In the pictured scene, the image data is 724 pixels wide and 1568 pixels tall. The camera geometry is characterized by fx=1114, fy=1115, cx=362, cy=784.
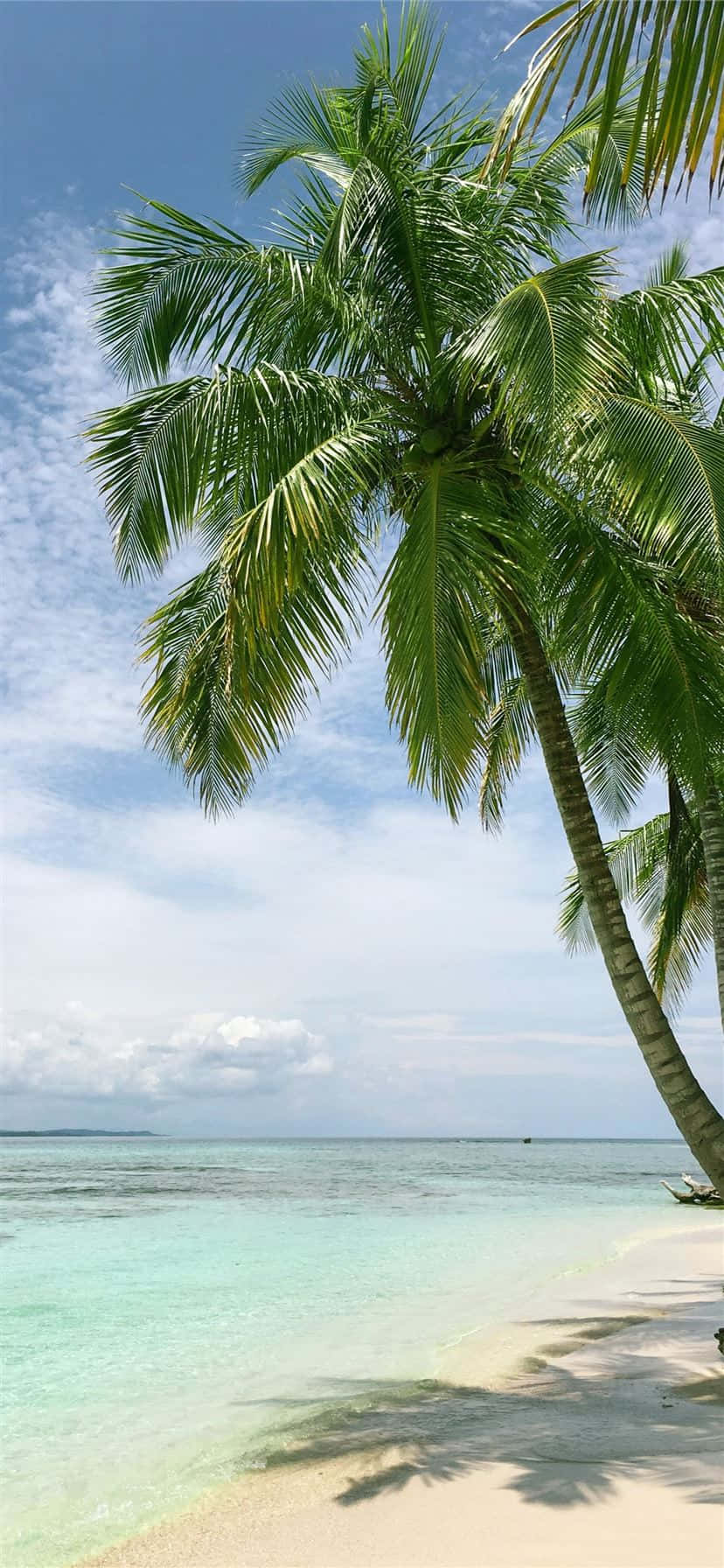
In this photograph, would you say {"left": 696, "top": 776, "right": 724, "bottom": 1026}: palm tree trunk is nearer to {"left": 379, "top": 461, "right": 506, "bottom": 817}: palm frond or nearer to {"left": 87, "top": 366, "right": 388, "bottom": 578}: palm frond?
{"left": 379, "top": 461, "right": 506, "bottom": 817}: palm frond

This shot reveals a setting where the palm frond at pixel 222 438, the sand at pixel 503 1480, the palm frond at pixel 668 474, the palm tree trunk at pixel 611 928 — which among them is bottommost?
the sand at pixel 503 1480

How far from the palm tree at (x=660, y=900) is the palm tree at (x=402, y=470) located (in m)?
4.43

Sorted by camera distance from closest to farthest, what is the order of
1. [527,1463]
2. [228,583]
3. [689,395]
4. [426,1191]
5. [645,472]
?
1. [527,1463]
2. [645,472]
3. [228,583]
4. [689,395]
5. [426,1191]

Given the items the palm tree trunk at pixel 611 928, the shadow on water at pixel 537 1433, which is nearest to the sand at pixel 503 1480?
the shadow on water at pixel 537 1433

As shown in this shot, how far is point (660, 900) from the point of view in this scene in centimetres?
1500

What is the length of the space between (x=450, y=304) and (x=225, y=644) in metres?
2.54

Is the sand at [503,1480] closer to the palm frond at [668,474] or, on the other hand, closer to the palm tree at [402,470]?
the palm tree at [402,470]

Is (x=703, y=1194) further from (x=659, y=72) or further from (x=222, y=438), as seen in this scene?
(x=659, y=72)

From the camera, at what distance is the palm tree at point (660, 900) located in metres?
11.3

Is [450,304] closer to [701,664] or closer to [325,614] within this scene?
[325,614]

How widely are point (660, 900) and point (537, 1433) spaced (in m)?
9.93

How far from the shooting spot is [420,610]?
593cm

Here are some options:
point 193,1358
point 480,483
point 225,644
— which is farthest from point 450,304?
point 193,1358

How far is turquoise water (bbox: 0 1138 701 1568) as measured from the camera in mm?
6074
